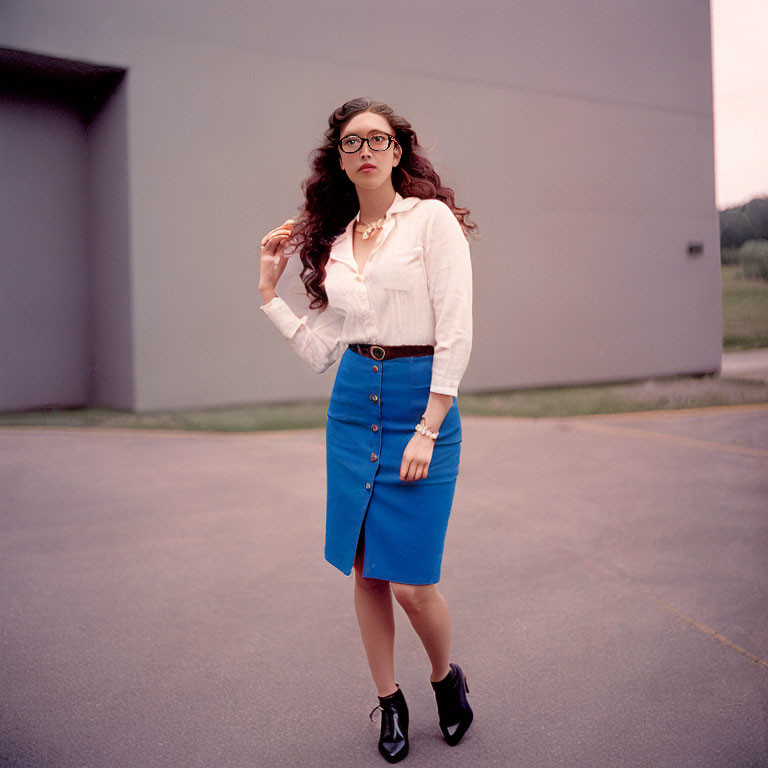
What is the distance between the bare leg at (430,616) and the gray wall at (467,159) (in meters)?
7.53

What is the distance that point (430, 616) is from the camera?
2.14 meters

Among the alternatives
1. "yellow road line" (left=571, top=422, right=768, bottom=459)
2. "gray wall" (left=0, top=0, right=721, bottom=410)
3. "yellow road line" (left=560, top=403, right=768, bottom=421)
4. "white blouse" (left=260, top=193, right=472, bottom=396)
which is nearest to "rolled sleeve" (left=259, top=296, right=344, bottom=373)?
"white blouse" (left=260, top=193, right=472, bottom=396)

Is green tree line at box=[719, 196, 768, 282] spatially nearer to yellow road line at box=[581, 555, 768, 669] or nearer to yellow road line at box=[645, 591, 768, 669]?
yellow road line at box=[581, 555, 768, 669]

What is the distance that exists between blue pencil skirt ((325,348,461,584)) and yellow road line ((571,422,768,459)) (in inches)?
196

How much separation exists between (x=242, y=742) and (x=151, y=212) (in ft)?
26.1

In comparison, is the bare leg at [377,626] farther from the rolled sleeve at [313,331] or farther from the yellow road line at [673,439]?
the yellow road line at [673,439]

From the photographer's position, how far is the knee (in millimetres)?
2080

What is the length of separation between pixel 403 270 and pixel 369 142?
386 millimetres

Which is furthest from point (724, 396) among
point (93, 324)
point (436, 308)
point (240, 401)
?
point (436, 308)

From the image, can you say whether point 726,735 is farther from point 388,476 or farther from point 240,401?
point 240,401

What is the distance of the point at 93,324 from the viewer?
980 cm

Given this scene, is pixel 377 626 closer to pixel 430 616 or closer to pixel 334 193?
pixel 430 616

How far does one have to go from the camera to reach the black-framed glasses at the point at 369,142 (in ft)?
6.86

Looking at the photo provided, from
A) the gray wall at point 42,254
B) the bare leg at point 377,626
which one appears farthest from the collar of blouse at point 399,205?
the gray wall at point 42,254
